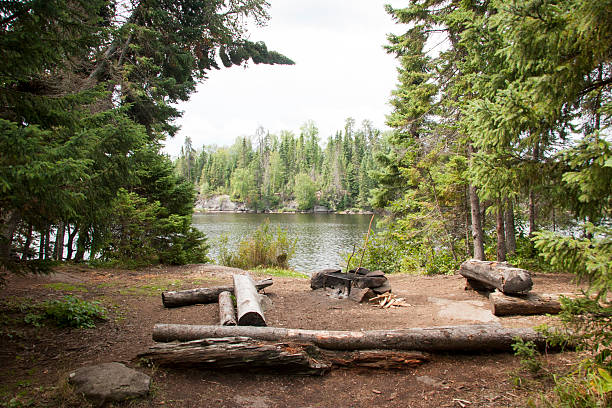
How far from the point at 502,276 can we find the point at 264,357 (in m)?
4.37

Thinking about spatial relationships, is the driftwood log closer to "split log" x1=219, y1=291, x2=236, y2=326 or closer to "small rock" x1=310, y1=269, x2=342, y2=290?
"split log" x1=219, y1=291, x2=236, y2=326

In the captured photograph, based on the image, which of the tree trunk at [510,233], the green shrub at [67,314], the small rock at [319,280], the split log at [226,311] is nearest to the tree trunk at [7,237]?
the green shrub at [67,314]

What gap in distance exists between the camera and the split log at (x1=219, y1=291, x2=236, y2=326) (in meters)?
4.74

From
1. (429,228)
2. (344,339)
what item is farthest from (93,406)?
(429,228)

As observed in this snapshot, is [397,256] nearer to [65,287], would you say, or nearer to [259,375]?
[259,375]

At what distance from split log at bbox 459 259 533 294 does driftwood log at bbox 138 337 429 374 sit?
2.61 meters

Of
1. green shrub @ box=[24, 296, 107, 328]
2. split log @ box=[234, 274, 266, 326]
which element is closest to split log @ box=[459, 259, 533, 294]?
split log @ box=[234, 274, 266, 326]

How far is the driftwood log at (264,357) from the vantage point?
3561 mm

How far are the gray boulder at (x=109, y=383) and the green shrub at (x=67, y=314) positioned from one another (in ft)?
5.88

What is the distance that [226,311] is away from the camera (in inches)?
204

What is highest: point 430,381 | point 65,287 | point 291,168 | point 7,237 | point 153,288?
point 291,168

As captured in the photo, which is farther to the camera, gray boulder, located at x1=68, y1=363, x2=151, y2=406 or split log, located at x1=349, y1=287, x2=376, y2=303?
split log, located at x1=349, y1=287, x2=376, y2=303

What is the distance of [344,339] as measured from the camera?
3941 mm

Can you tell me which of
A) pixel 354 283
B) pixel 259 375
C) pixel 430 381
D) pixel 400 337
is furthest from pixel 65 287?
pixel 430 381
